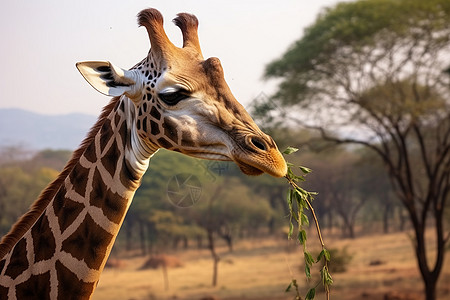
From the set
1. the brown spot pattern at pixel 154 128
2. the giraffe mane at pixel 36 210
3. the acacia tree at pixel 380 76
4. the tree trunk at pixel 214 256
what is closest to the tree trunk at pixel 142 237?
the tree trunk at pixel 214 256

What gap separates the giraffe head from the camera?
245 cm

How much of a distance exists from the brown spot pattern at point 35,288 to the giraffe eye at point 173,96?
32.7 inches

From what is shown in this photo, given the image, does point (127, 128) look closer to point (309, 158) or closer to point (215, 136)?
point (215, 136)

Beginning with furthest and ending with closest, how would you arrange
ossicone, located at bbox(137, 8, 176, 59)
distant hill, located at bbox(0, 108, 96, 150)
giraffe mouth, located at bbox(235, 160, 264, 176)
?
distant hill, located at bbox(0, 108, 96, 150)
ossicone, located at bbox(137, 8, 176, 59)
giraffe mouth, located at bbox(235, 160, 264, 176)

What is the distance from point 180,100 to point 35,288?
37.0 inches

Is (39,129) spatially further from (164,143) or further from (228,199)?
(164,143)

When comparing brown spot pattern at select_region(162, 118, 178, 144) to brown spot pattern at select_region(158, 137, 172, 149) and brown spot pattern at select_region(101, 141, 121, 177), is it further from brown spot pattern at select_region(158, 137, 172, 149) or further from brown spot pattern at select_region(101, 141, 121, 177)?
brown spot pattern at select_region(101, 141, 121, 177)

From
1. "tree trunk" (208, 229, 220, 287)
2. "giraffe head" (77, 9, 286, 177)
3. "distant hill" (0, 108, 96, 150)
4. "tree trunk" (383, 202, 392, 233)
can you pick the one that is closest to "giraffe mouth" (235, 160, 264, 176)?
"giraffe head" (77, 9, 286, 177)

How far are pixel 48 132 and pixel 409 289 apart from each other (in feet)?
33.6

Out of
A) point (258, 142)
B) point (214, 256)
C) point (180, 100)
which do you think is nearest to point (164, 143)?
point (180, 100)

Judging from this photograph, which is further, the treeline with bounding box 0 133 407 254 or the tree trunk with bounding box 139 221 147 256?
the tree trunk with bounding box 139 221 147 256

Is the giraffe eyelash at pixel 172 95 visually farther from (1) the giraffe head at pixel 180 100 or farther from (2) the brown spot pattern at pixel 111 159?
(2) the brown spot pattern at pixel 111 159

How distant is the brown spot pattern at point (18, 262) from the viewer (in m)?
2.58

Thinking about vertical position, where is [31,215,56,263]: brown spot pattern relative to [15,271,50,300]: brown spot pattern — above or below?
above
